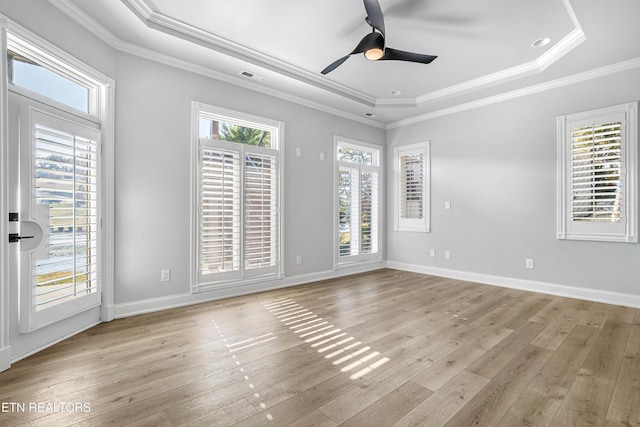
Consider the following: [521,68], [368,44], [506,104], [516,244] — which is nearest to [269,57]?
[368,44]

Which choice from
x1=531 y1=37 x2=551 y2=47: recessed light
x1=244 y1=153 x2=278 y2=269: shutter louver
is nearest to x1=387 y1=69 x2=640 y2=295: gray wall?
x1=531 y1=37 x2=551 y2=47: recessed light

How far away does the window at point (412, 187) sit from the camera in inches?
224

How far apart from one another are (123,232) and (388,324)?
2.92 metres

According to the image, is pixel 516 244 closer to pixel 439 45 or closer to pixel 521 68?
pixel 521 68

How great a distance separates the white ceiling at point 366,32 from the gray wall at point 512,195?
41 centimetres

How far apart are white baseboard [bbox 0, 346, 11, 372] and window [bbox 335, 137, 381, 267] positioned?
13.4 ft

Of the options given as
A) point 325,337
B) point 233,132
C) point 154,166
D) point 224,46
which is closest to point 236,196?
point 233,132

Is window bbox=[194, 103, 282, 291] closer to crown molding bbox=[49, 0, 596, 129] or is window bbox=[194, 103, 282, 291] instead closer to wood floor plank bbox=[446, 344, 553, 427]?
crown molding bbox=[49, 0, 596, 129]

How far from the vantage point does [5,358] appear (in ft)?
7.11

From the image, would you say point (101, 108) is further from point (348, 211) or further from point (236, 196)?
point (348, 211)

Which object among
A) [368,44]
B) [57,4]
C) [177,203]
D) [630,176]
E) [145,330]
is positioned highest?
[57,4]

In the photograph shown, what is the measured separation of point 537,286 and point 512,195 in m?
1.35

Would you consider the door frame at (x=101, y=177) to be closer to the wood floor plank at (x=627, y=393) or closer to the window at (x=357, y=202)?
the window at (x=357, y=202)

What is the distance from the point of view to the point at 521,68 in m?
4.06
